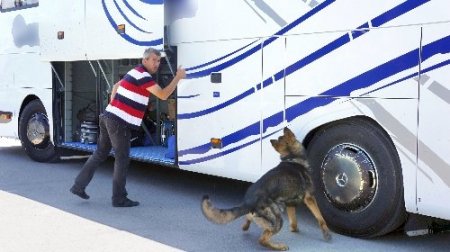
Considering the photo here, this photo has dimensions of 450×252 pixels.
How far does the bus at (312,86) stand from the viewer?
4781 millimetres

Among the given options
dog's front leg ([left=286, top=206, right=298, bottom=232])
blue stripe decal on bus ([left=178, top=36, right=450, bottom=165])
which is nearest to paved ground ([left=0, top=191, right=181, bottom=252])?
dog's front leg ([left=286, top=206, right=298, bottom=232])

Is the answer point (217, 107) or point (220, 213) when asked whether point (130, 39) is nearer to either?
point (217, 107)

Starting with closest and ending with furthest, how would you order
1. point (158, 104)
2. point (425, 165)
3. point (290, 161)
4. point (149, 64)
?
point (425, 165) → point (290, 161) → point (149, 64) → point (158, 104)

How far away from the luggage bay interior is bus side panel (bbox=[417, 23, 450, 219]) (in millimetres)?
4129

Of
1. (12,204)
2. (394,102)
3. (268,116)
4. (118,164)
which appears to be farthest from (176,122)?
(394,102)

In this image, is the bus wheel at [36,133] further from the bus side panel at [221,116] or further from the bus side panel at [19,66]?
the bus side panel at [221,116]

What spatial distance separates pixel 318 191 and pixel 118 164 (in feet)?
7.37

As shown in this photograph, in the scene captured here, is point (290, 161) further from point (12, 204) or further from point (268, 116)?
point (12, 204)

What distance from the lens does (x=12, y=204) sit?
22.3 ft

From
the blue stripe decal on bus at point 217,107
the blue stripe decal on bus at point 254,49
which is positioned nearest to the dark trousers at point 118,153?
the blue stripe decal on bus at point 217,107

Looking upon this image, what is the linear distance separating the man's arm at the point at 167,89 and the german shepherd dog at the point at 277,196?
4.62 ft

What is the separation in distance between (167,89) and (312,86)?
63.7 inches

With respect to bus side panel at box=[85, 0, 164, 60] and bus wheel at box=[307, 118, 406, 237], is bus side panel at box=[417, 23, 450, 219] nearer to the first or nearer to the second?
bus wheel at box=[307, 118, 406, 237]

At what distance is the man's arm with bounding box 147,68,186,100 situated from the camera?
6461mm
